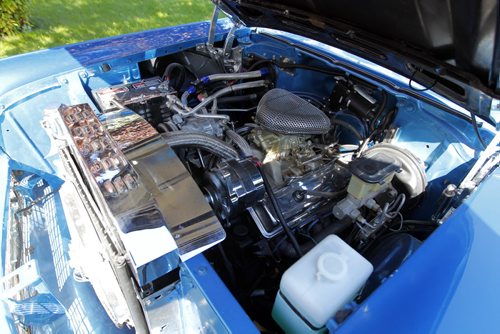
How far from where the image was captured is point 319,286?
790 millimetres

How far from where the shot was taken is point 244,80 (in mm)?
1794

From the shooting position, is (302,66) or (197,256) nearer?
(197,256)

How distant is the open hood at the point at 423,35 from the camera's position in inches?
33.2

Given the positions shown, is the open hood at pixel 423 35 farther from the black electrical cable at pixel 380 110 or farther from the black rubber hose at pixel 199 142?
the black rubber hose at pixel 199 142

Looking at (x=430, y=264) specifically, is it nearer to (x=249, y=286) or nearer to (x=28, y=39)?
(x=249, y=286)

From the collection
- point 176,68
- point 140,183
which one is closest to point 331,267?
point 140,183

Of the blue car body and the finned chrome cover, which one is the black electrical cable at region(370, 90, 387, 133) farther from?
the finned chrome cover

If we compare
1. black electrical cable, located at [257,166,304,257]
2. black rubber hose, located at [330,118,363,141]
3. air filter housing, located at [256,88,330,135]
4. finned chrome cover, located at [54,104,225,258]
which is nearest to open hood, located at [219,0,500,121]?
air filter housing, located at [256,88,330,135]

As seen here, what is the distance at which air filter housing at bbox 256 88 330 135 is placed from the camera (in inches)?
51.8

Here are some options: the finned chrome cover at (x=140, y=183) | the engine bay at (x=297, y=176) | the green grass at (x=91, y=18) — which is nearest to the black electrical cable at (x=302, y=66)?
the engine bay at (x=297, y=176)

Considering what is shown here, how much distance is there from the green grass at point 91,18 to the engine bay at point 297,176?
10.9 feet

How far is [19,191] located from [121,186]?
714 millimetres

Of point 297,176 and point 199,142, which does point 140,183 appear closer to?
point 199,142

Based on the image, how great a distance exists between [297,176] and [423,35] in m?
0.69
